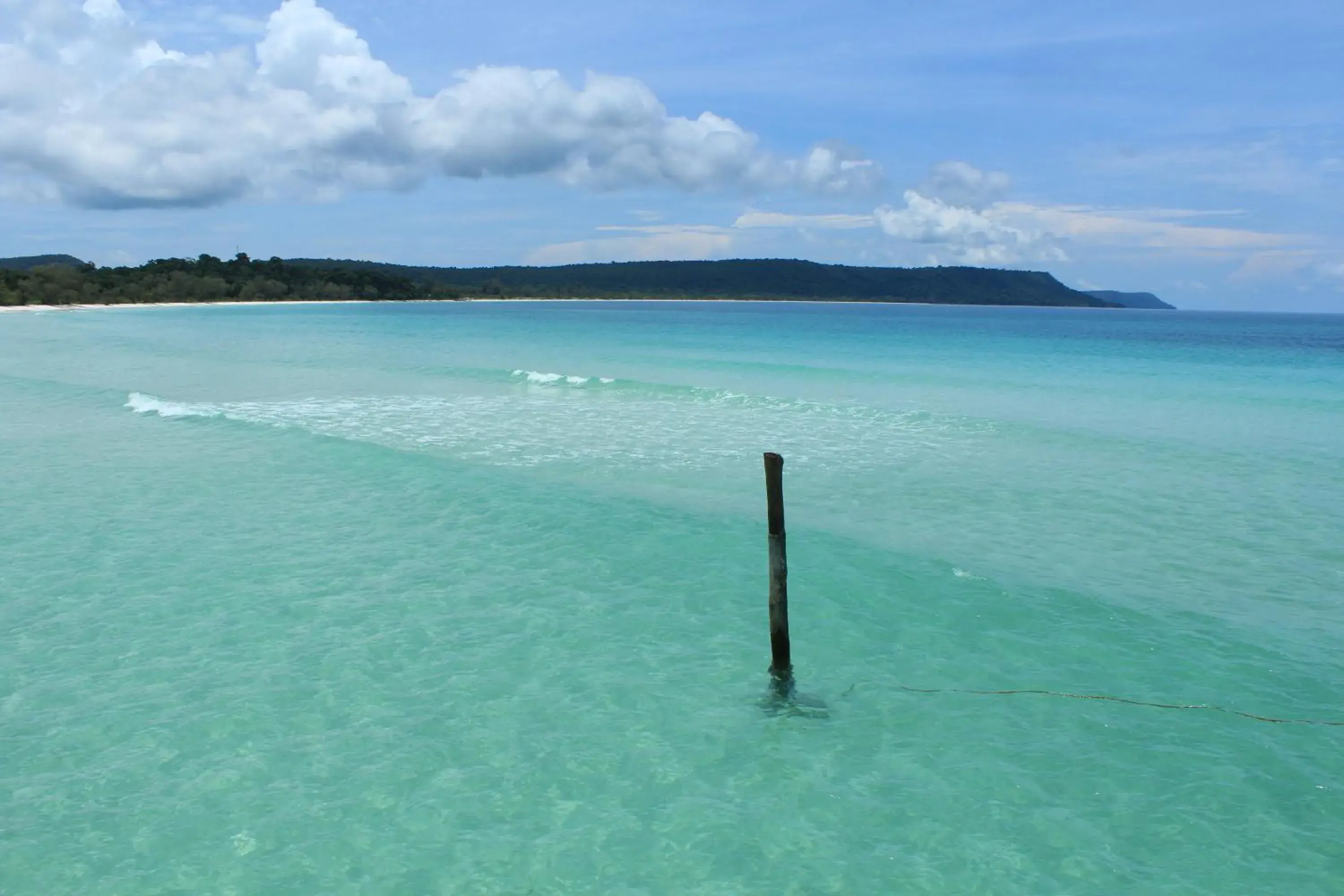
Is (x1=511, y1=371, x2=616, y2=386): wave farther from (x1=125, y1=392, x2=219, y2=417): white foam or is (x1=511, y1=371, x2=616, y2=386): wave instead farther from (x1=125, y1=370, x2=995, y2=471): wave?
(x1=125, y1=392, x2=219, y2=417): white foam

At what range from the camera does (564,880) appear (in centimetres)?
708

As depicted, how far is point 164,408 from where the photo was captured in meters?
29.6

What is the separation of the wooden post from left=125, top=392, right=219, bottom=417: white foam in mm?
23219

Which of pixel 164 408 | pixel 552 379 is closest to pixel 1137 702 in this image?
pixel 164 408

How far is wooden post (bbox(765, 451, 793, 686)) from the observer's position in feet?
33.3

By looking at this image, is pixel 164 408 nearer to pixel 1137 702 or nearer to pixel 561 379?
pixel 561 379

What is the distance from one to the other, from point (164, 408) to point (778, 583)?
2552cm

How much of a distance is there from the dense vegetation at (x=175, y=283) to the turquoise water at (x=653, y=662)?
118311mm

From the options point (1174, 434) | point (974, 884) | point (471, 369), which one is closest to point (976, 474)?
point (1174, 434)

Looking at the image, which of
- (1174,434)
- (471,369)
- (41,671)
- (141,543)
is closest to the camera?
(41,671)

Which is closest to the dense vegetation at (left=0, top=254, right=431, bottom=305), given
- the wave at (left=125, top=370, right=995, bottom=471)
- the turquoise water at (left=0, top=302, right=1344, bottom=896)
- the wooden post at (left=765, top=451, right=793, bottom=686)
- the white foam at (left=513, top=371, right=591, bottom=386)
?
the white foam at (left=513, top=371, right=591, bottom=386)

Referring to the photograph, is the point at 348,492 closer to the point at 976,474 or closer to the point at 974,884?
the point at 976,474

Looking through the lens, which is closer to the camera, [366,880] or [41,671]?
[366,880]

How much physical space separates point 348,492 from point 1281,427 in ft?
86.0
